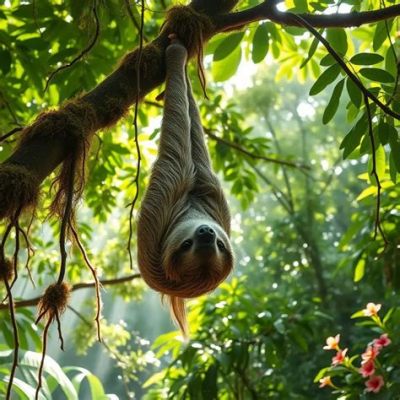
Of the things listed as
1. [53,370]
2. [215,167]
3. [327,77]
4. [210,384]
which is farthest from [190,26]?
[210,384]

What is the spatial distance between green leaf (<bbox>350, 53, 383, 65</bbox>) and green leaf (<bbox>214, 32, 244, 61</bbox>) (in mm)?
504

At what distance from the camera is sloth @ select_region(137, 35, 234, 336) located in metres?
1.84

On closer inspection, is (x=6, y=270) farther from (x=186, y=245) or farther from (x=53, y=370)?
(x=53, y=370)

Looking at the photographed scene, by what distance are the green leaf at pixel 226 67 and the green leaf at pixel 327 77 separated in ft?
2.02

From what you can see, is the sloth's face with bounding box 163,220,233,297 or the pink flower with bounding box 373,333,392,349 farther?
the pink flower with bounding box 373,333,392,349

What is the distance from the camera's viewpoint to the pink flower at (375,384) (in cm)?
280

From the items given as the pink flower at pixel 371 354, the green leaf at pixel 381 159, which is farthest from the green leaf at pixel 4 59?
the pink flower at pixel 371 354

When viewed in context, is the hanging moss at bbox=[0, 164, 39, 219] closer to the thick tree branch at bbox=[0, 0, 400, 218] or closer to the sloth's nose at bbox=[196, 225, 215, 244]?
the thick tree branch at bbox=[0, 0, 400, 218]

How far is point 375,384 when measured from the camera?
2.81 metres

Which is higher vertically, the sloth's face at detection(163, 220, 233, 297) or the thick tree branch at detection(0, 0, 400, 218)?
the thick tree branch at detection(0, 0, 400, 218)

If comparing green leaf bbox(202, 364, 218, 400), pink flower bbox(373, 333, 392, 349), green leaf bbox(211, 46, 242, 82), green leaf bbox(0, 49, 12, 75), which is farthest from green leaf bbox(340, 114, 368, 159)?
green leaf bbox(202, 364, 218, 400)

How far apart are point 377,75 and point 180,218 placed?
86 centimetres

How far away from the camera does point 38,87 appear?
272 centimetres

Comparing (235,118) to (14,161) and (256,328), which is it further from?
Answer: (14,161)
